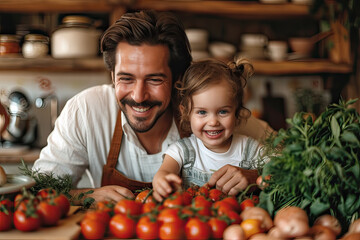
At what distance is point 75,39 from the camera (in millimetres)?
2301

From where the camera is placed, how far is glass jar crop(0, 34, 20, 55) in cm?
237

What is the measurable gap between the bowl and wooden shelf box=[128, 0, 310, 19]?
18cm

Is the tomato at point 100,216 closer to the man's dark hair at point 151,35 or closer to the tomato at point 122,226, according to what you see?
the tomato at point 122,226

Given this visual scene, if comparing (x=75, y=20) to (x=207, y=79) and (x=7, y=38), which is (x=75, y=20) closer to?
(x=7, y=38)

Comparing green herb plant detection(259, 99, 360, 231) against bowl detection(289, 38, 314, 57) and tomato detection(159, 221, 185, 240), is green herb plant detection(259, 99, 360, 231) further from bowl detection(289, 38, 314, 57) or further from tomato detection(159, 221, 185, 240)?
bowl detection(289, 38, 314, 57)

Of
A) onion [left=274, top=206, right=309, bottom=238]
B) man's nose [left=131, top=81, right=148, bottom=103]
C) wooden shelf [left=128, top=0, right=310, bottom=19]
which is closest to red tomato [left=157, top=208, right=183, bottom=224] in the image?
onion [left=274, top=206, right=309, bottom=238]

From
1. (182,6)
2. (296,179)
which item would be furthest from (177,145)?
(182,6)

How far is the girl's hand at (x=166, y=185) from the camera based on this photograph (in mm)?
966

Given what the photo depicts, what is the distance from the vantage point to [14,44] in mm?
2396

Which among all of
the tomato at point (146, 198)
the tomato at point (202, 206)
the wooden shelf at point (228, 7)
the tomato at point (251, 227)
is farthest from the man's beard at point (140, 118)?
the wooden shelf at point (228, 7)

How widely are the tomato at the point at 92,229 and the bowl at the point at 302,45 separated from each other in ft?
7.22

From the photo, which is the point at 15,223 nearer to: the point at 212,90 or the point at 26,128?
the point at 212,90

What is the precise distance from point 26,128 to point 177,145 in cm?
153

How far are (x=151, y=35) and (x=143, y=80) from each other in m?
0.17
